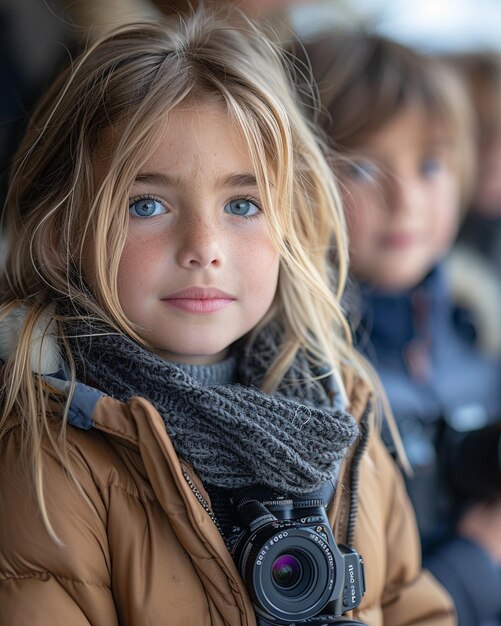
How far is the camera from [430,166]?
1.61 m

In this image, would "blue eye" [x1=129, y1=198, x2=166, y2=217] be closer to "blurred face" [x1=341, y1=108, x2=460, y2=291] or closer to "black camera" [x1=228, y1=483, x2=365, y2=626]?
"black camera" [x1=228, y1=483, x2=365, y2=626]

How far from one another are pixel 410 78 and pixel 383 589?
3.05ft

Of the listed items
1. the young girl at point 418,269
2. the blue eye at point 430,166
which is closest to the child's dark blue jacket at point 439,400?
the young girl at point 418,269

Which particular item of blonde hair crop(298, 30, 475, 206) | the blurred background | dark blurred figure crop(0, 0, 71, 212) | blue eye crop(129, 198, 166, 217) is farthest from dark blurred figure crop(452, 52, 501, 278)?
blue eye crop(129, 198, 166, 217)

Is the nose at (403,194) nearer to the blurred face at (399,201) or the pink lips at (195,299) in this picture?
the blurred face at (399,201)

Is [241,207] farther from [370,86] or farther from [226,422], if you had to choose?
[370,86]

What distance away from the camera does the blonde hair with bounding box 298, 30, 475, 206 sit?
1.53 m

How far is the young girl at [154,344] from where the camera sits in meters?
0.96

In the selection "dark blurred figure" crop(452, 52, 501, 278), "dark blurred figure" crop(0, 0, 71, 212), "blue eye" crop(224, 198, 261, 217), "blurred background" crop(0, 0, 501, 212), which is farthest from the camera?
"dark blurred figure" crop(452, 52, 501, 278)

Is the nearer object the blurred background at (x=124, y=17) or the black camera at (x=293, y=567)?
the black camera at (x=293, y=567)

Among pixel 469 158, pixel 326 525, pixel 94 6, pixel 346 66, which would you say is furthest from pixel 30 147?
pixel 469 158

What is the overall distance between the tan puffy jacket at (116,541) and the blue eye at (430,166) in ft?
2.78

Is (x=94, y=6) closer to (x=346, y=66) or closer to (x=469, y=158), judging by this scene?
(x=346, y=66)

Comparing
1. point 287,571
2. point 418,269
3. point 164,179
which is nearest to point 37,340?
point 164,179
